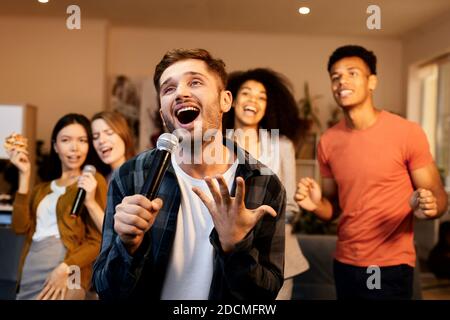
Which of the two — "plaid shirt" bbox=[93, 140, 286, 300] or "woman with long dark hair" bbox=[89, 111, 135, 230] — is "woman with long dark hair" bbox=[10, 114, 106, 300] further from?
"plaid shirt" bbox=[93, 140, 286, 300]

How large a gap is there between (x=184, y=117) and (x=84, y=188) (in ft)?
0.91

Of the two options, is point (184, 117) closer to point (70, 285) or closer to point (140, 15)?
point (140, 15)

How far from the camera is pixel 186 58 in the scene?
714 mm

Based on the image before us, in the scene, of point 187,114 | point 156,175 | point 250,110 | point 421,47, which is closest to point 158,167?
point 156,175

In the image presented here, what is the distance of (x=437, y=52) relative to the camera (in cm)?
96

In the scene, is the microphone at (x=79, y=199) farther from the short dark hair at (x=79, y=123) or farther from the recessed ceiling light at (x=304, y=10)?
the recessed ceiling light at (x=304, y=10)

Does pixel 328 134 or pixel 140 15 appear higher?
pixel 140 15

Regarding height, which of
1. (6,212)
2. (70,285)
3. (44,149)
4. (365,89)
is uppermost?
(365,89)

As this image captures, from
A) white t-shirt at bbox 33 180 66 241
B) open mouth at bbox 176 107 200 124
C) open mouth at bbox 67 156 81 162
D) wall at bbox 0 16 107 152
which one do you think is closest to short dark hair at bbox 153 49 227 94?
open mouth at bbox 176 107 200 124

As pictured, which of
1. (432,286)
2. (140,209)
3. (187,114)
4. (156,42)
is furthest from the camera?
(432,286)

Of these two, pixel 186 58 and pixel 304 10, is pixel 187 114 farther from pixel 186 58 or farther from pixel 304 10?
pixel 304 10

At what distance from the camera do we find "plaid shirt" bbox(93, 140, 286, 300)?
25.5 inches

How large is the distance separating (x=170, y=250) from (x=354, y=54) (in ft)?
1.44

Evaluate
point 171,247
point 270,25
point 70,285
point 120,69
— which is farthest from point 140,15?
point 70,285
